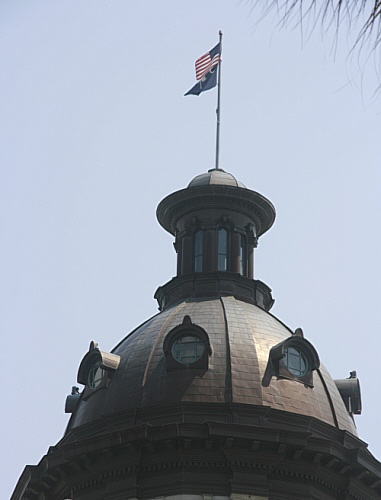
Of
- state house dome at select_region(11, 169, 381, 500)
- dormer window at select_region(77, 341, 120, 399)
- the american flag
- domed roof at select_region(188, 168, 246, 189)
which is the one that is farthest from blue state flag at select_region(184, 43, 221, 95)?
dormer window at select_region(77, 341, 120, 399)

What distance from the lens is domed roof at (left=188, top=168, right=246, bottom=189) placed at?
39397 millimetres

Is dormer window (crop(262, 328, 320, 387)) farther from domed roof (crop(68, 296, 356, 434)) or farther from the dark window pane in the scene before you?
the dark window pane

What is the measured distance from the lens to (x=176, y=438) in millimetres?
29859

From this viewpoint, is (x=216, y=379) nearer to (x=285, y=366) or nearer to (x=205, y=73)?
(x=285, y=366)

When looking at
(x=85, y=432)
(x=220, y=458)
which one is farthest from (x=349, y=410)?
(x=85, y=432)

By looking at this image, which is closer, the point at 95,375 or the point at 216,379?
the point at 216,379

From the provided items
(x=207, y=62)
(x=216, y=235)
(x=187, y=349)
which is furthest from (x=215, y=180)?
(x=187, y=349)

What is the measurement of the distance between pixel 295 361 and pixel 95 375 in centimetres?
637

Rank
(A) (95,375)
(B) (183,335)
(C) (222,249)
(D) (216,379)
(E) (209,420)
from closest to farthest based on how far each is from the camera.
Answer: (E) (209,420) → (D) (216,379) → (B) (183,335) → (A) (95,375) → (C) (222,249)

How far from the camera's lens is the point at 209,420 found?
30.2 m

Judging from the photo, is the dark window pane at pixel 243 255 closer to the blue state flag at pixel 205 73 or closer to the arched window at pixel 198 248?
the arched window at pixel 198 248

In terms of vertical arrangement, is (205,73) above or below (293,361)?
above

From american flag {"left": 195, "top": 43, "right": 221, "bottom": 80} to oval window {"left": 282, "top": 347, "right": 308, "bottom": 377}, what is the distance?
1412 cm

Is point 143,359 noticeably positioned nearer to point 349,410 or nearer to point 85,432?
point 85,432
